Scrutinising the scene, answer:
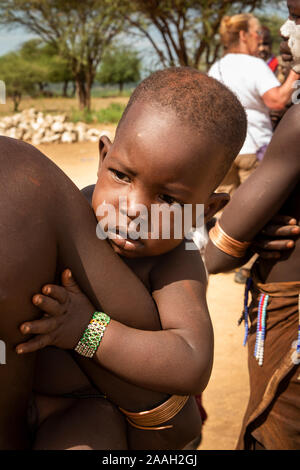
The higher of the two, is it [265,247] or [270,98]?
[270,98]

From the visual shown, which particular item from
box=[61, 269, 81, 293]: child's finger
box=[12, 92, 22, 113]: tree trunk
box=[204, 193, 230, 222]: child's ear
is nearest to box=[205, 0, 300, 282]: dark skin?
box=[204, 193, 230, 222]: child's ear

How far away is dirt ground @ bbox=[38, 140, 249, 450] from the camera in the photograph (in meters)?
3.31

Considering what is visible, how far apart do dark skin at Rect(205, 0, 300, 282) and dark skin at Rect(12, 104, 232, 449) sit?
2.16 feet

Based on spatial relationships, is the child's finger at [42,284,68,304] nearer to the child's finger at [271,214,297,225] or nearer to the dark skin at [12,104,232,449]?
the dark skin at [12,104,232,449]

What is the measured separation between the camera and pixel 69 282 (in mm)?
1005

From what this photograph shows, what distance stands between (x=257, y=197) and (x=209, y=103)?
753 mm

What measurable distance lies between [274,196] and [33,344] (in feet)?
3.89

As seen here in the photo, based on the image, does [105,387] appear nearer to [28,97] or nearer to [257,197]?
[257,197]

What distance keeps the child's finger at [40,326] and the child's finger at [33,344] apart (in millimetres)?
14

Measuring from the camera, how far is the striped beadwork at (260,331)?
2072mm

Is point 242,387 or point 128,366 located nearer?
point 128,366
